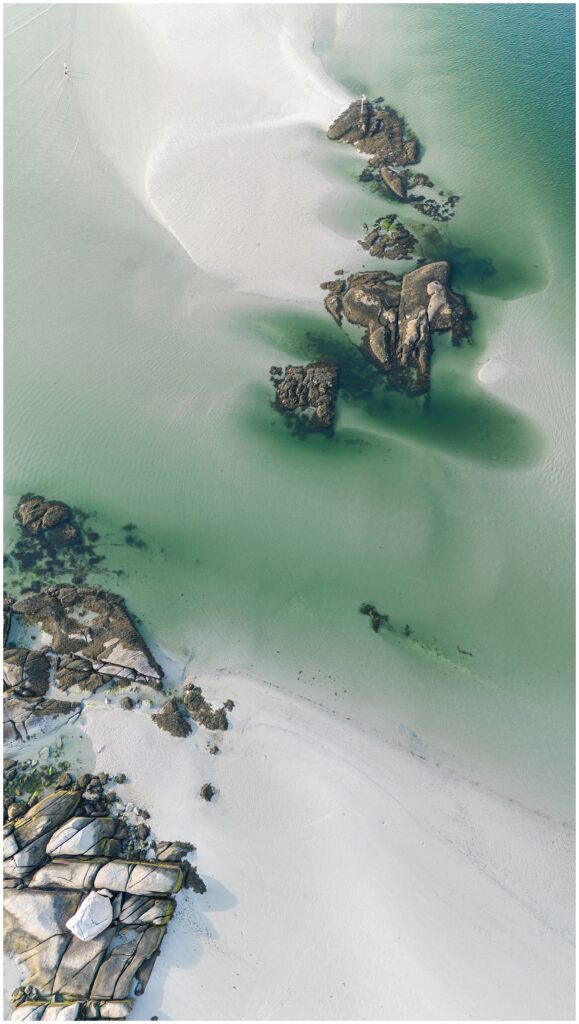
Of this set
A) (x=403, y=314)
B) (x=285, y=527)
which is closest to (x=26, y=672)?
(x=285, y=527)

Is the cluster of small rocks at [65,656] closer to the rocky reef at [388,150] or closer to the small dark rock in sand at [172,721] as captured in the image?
the small dark rock in sand at [172,721]

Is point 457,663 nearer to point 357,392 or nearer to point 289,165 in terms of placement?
point 357,392

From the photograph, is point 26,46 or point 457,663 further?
point 26,46

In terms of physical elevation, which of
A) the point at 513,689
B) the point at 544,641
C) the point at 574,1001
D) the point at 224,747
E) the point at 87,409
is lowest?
the point at 574,1001

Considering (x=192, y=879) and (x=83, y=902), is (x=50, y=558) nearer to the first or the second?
(x=83, y=902)

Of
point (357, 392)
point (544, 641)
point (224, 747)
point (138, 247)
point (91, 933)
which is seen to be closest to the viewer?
point (91, 933)

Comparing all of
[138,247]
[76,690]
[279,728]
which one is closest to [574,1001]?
[279,728]

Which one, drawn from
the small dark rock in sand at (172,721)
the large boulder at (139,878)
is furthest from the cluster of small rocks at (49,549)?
the large boulder at (139,878)

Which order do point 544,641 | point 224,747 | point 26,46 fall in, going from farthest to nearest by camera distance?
point 26,46 → point 544,641 → point 224,747
